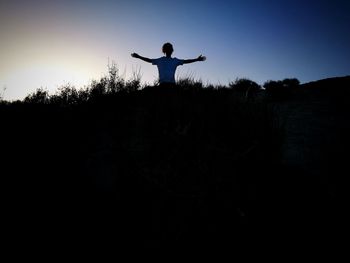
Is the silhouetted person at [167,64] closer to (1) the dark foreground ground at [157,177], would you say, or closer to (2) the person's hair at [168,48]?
(2) the person's hair at [168,48]

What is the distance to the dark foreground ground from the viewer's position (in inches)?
113

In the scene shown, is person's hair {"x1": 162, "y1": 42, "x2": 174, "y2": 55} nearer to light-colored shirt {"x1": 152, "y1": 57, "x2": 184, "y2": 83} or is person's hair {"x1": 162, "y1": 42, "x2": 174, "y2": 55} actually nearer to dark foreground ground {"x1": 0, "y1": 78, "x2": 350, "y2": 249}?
light-colored shirt {"x1": 152, "y1": 57, "x2": 184, "y2": 83}

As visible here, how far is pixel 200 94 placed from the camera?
4410 mm

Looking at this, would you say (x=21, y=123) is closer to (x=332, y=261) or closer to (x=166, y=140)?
(x=166, y=140)

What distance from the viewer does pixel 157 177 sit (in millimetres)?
3271

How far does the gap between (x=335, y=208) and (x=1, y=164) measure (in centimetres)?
532

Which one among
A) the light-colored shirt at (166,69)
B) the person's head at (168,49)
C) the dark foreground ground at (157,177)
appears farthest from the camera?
the person's head at (168,49)

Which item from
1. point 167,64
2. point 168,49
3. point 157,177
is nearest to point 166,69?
point 167,64

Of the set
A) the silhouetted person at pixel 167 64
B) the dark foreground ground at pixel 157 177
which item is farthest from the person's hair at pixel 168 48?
the dark foreground ground at pixel 157 177

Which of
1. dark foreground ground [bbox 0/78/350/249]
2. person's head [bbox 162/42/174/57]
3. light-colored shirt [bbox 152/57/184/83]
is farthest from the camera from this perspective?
person's head [bbox 162/42/174/57]

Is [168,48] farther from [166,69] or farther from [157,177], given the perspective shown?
[157,177]

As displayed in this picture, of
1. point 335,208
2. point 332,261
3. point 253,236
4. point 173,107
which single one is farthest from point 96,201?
point 335,208

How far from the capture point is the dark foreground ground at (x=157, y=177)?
288 cm

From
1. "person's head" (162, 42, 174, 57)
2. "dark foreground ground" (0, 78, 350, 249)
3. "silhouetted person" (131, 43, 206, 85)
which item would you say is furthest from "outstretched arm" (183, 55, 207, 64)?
"dark foreground ground" (0, 78, 350, 249)
